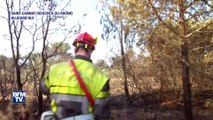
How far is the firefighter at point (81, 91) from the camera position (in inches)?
119

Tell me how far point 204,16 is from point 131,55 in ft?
14.8

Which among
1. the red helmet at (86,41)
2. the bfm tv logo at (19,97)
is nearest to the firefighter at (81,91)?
the red helmet at (86,41)

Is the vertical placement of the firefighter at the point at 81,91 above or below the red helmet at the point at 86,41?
below

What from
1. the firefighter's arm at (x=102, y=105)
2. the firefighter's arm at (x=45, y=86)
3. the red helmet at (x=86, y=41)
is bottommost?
the firefighter's arm at (x=102, y=105)

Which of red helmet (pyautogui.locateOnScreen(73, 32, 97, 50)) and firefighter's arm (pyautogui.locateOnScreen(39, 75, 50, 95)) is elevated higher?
red helmet (pyautogui.locateOnScreen(73, 32, 97, 50))

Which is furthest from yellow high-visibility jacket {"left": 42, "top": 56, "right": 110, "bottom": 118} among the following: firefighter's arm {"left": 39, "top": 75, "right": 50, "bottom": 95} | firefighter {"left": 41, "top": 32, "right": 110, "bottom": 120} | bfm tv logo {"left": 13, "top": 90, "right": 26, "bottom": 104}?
bfm tv logo {"left": 13, "top": 90, "right": 26, "bottom": 104}

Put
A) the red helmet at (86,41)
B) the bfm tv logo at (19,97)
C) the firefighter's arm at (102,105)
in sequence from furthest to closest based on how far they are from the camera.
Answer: the bfm tv logo at (19,97), the red helmet at (86,41), the firefighter's arm at (102,105)

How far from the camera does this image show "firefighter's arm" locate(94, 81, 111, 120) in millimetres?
3000

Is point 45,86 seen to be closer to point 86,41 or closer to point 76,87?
point 76,87

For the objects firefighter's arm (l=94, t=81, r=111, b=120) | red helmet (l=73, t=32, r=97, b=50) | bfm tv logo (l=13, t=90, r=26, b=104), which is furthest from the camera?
bfm tv logo (l=13, t=90, r=26, b=104)

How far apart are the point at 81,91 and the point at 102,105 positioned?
0.19 m

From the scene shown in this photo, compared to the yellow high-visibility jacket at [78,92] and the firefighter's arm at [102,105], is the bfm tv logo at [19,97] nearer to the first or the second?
the yellow high-visibility jacket at [78,92]

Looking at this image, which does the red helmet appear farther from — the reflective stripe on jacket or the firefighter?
the reflective stripe on jacket

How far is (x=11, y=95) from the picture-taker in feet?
50.3
